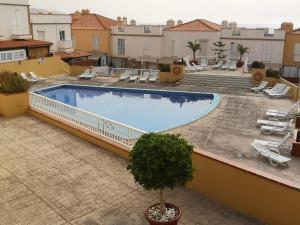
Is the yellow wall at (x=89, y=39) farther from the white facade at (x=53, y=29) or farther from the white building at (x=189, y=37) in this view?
the white building at (x=189, y=37)

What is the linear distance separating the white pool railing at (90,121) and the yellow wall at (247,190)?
2642 mm

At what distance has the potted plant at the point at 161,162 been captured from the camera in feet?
19.6

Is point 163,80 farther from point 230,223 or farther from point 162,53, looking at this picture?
point 230,223

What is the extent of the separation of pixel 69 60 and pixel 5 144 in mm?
25531

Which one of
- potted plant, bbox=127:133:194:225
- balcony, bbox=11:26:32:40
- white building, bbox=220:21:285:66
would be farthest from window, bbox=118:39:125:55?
potted plant, bbox=127:133:194:225

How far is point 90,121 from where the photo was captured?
482 inches

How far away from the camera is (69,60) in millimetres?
35969

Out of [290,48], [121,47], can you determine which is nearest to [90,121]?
[290,48]

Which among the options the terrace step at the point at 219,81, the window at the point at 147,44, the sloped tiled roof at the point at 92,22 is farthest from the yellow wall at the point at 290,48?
the sloped tiled roof at the point at 92,22

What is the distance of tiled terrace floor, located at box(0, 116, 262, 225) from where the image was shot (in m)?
7.38

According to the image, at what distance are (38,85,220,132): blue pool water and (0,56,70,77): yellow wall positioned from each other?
180 inches

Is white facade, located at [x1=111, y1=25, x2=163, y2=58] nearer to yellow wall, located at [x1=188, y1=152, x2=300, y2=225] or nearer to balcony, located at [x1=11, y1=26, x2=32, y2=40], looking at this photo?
balcony, located at [x1=11, y1=26, x2=32, y2=40]

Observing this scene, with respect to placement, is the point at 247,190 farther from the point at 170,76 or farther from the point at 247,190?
the point at 170,76

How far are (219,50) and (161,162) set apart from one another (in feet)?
102
